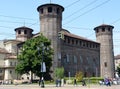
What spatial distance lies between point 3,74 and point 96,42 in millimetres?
29567

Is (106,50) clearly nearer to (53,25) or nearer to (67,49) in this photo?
(67,49)

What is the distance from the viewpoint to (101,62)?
8669 centimetres

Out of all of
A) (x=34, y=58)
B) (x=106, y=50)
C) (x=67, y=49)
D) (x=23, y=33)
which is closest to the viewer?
(x=34, y=58)

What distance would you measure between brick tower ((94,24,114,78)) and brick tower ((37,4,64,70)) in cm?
2034

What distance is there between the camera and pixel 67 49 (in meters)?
73.9

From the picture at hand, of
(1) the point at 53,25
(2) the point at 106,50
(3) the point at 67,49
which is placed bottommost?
(3) the point at 67,49

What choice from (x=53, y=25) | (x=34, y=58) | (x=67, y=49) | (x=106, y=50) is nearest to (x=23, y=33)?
(x=67, y=49)

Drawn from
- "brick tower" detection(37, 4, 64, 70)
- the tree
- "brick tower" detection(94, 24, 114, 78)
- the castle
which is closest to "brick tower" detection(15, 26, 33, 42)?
the castle

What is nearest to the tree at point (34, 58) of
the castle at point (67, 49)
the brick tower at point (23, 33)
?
the castle at point (67, 49)

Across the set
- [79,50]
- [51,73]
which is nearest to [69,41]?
[79,50]

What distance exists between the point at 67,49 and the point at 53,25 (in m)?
8.31

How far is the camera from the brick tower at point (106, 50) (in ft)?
276

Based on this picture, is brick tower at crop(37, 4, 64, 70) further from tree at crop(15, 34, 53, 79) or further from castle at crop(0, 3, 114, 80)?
tree at crop(15, 34, 53, 79)

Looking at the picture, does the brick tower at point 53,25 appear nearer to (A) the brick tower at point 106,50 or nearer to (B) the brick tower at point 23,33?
(B) the brick tower at point 23,33
